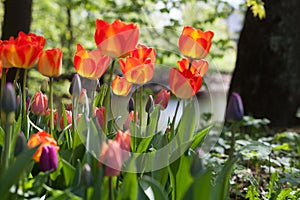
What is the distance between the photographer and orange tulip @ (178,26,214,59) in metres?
1.28

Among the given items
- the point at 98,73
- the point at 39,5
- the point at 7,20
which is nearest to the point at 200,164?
the point at 98,73

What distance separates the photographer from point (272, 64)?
13.0 feet

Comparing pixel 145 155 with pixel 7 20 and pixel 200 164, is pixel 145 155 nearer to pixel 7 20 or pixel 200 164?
pixel 200 164

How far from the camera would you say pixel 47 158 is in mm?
1013

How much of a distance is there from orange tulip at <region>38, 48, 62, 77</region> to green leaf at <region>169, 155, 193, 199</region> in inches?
14.9

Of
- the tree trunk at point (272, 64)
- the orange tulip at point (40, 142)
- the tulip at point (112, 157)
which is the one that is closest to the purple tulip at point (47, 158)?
the orange tulip at point (40, 142)

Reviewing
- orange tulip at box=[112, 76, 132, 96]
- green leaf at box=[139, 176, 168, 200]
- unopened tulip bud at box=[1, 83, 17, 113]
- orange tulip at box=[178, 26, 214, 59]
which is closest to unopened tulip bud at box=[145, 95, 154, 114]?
orange tulip at box=[112, 76, 132, 96]

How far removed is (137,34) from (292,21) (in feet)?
9.96

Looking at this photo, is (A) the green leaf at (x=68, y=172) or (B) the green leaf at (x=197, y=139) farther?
(B) the green leaf at (x=197, y=139)

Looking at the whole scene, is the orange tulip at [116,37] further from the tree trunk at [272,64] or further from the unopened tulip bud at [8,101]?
the tree trunk at [272,64]

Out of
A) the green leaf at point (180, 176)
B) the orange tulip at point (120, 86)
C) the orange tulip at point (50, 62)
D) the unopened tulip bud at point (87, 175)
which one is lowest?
the green leaf at point (180, 176)

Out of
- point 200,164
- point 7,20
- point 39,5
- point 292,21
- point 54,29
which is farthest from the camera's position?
point 54,29

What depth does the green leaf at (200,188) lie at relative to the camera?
0.91m

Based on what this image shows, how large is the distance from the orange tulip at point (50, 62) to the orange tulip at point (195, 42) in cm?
32
